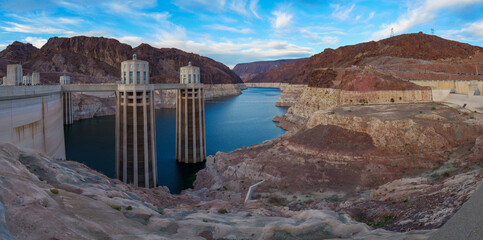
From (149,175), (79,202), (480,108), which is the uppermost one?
(480,108)

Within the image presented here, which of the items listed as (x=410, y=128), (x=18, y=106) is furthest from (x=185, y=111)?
(x=410, y=128)

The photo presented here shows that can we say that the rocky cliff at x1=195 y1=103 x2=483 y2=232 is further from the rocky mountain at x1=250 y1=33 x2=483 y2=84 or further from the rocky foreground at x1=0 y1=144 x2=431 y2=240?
the rocky mountain at x1=250 y1=33 x2=483 y2=84

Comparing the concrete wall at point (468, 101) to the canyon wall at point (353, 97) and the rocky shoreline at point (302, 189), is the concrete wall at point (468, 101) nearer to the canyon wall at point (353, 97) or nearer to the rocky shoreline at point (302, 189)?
the rocky shoreline at point (302, 189)

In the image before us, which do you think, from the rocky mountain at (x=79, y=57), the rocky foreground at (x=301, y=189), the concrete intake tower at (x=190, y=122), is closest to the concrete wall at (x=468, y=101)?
the rocky foreground at (x=301, y=189)

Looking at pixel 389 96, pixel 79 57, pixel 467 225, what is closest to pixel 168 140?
pixel 389 96

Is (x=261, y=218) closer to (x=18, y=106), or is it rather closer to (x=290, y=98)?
(x=18, y=106)

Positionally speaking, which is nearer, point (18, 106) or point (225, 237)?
point (225, 237)

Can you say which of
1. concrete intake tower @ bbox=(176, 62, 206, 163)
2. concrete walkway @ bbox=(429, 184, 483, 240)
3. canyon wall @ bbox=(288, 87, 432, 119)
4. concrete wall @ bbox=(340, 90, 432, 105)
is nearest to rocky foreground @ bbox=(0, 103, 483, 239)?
concrete walkway @ bbox=(429, 184, 483, 240)
